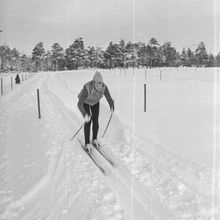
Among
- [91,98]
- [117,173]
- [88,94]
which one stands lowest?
[117,173]

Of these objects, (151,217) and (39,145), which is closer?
(151,217)

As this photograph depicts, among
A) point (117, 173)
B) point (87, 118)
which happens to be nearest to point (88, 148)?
point (87, 118)

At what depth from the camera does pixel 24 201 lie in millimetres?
4090

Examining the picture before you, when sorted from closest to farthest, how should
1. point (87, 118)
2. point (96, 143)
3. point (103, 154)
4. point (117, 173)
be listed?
point (117, 173) < point (103, 154) < point (87, 118) < point (96, 143)

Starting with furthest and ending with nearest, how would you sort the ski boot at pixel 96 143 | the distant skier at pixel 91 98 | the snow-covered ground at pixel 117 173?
the ski boot at pixel 96 143 < the distant skier at pixel 91 98 < the snow-covered ground at pixel 117 173

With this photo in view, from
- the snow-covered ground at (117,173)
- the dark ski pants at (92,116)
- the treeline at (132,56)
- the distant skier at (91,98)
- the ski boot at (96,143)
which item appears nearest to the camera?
the snow-covered ground at (117,173)

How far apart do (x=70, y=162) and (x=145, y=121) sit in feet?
14.8

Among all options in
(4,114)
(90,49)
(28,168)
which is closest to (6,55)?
→ (90,49)

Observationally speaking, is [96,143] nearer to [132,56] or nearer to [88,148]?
[88,148]

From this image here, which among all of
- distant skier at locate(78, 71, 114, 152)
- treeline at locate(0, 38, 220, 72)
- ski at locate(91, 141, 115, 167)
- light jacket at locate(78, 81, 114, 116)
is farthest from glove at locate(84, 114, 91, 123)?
treeline at locate(0, 38, 220, 72)

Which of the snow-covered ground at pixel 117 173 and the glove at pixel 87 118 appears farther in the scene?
the glove at pixel 87 118

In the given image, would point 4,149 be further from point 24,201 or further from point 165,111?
point 165,111

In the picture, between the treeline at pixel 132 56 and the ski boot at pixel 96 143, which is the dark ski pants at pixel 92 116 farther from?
the treeline at pixel 132 56

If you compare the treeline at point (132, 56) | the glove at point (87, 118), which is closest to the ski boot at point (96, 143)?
the glove at point (87, 118)
